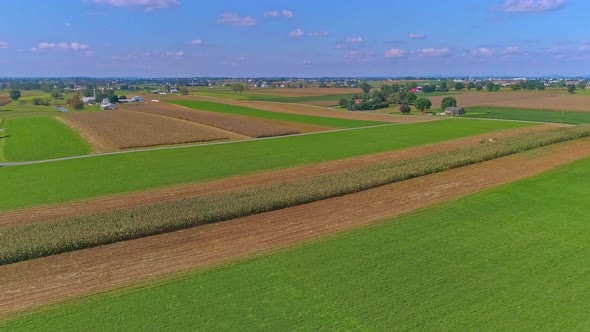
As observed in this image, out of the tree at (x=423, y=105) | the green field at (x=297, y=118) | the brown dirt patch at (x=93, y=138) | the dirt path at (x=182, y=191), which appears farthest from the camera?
the tree at (x=423, y=105)

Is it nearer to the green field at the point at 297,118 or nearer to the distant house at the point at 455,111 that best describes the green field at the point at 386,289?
the green field at the point at 297,118

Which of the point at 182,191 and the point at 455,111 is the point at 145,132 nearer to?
the point at 182,191

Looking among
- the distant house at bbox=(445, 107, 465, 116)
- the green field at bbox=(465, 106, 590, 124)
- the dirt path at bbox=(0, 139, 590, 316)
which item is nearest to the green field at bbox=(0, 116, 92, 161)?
the dirt path at bbox=(0, 139, 590, 316)

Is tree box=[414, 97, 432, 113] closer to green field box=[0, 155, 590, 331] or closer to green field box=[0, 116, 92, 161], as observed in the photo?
green field box=[0, 116, 92, 161]

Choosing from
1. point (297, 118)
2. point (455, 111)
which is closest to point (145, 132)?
point (297, 118)

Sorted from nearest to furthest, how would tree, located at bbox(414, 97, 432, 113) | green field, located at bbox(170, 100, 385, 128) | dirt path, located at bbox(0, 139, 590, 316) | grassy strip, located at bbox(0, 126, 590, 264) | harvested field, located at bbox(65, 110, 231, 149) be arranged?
dirt path, located at bbox(0, 139, 590, 316) → grassy strip, located at bbox(0, 126, 590, 264) → harvested field, located at bbox(65, 110, 231, 149) → green field, located at bbox(170, 100, 385, 128) → tree, located at bbox(414, 97, 432, 113)

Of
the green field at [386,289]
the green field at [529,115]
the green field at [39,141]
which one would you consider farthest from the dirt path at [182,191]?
the green field at [529,115]
